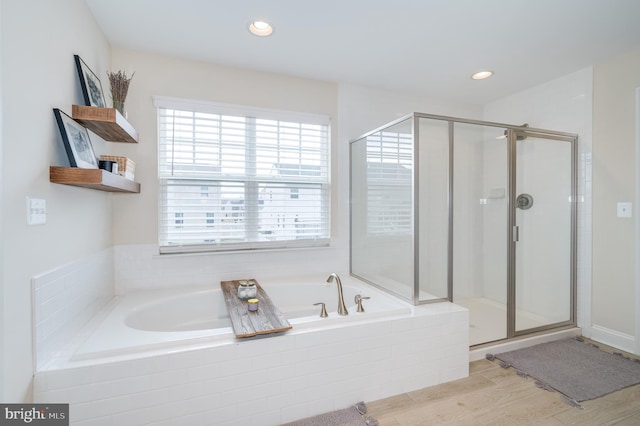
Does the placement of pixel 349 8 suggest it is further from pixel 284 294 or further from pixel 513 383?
pixel 513 383

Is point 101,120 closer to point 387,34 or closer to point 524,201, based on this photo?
point 387,34

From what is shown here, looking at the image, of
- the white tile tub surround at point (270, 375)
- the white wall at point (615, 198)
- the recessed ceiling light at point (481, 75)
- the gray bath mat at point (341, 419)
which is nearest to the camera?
the white tile tub surround at point (270, 375)

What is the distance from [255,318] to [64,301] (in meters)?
1.02

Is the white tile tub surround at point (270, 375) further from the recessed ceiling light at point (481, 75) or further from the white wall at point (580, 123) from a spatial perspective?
the recessed ceiling light at point (481, 75)

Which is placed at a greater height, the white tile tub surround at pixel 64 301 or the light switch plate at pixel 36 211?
the light switch plate at pixel 36 211

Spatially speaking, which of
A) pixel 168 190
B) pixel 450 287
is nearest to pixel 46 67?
pixel 168 190

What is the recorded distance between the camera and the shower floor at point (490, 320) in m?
2.50

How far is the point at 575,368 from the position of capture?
86.2 inches

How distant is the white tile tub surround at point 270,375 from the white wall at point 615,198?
5.03ft

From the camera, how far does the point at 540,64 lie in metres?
2.61

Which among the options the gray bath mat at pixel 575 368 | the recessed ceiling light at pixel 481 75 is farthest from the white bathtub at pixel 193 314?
the recessed ceiling light at pixel 481 75

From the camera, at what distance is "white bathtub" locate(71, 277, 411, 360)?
1550 millimetres

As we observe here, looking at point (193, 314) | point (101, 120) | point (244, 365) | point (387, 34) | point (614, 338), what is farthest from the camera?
point (614, 338)

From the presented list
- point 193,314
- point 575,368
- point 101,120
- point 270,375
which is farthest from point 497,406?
point 101,120
